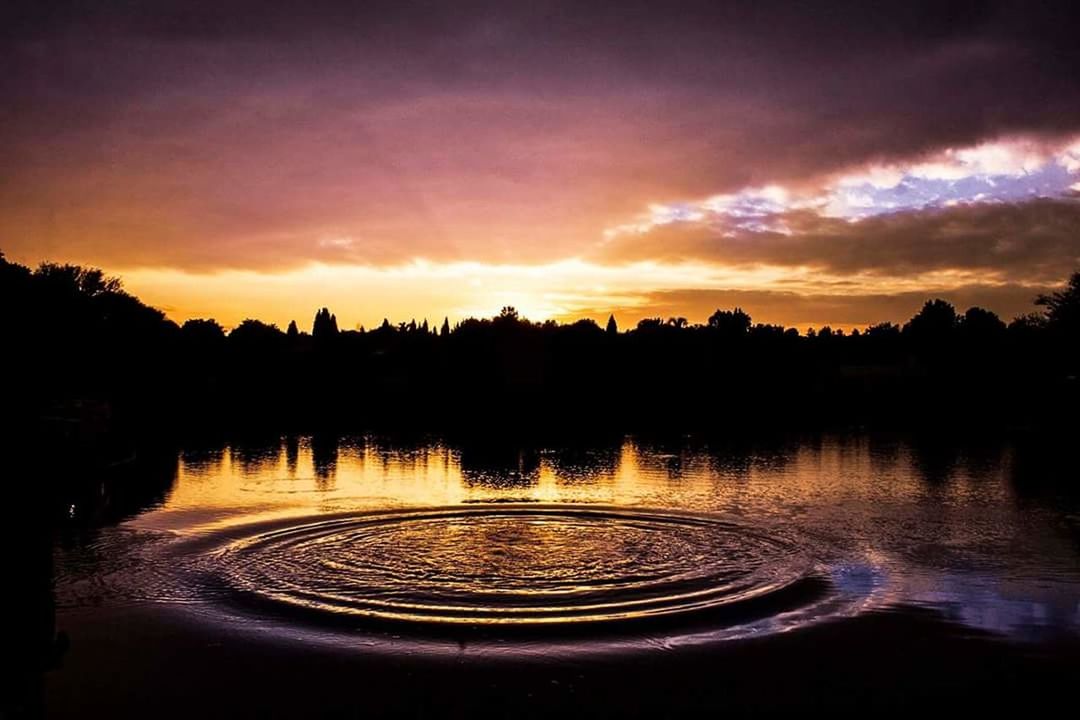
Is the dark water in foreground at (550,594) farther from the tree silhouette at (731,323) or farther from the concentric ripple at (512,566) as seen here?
the tree silhouette at (731,323)

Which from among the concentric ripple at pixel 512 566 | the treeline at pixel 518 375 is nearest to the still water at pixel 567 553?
the concentric ripple at pixel 512 566

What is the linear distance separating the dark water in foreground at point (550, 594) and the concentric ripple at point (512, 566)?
0.07 metres

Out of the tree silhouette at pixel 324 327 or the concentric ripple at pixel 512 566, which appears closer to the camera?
the concentric ripple at pixel 512 566

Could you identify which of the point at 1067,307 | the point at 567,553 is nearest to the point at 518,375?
the point at 1067,307

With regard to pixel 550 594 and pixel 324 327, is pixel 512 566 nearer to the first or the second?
pixel 550 594

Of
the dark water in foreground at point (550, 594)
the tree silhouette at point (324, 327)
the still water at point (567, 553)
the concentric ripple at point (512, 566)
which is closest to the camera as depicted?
the dark water in foreground at point (550, 594)

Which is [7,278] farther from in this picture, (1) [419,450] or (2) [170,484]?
(2) [170,484]

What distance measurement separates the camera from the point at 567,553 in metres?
16.8

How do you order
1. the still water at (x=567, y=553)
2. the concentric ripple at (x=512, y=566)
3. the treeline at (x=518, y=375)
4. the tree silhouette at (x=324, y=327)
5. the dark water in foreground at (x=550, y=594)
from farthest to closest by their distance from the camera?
the tree silhouette at (x=324, y=327)
the treeline at (x=518, y=375)
the concentric ripple at (x=512, y=566)
the still water at (x=567, y=553)
the dark water in foreground at (x=550, y=594)

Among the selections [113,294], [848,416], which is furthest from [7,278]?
[848,416]

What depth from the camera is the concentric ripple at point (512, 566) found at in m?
13.3

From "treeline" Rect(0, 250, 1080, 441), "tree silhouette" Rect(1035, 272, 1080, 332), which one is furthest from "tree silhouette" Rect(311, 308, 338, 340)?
"tree silhouette" Rect(1035, 272, 1080, 332)

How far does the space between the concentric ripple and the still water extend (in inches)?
2.5

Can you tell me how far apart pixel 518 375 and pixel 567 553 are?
8810 cm
